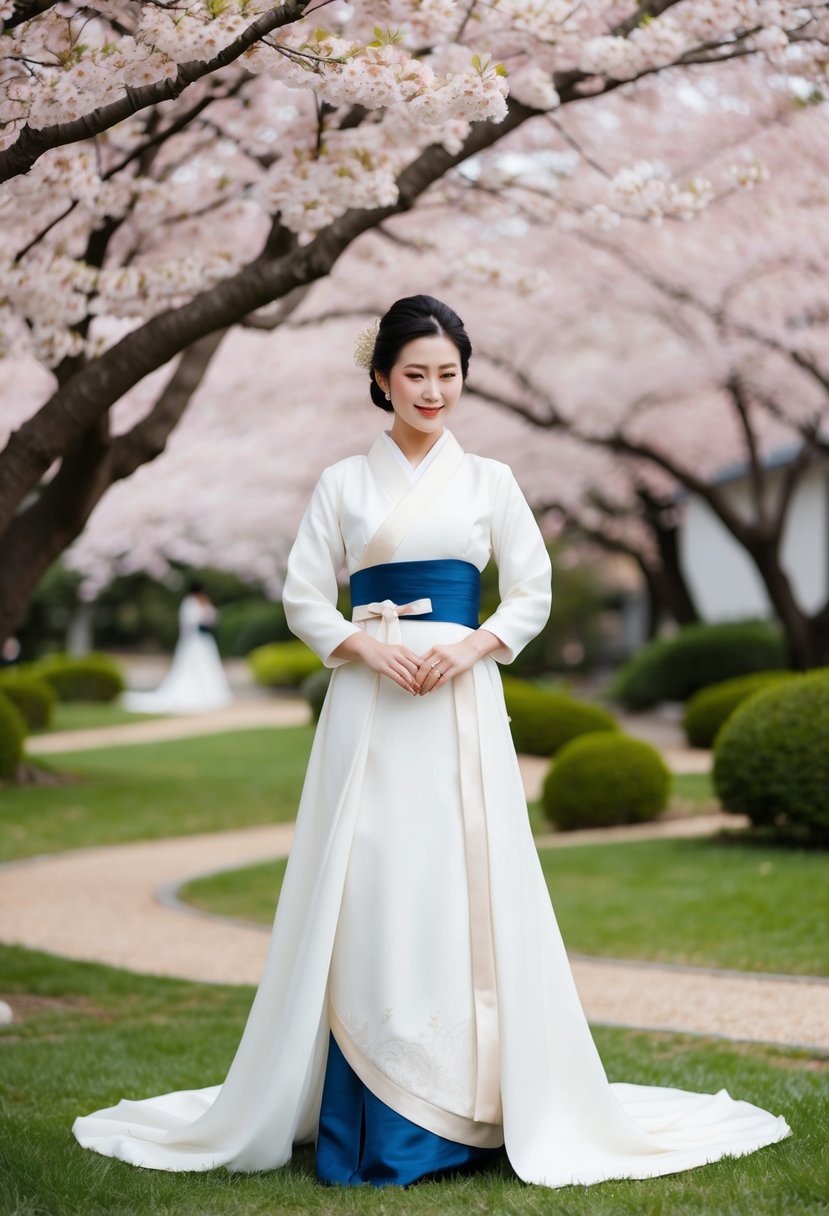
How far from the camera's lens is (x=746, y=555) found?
79.6 feet

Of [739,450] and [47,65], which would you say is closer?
[47,65]

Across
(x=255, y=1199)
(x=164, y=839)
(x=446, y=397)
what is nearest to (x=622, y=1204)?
(x=255, y=1199)

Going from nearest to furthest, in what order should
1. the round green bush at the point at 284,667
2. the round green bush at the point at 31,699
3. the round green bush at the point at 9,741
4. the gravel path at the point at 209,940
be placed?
the gravel path at the point at 209,940, the round green bush at the point at 9,741, the round green bush at the point at 31,699, the round green bush at the point at 284,667

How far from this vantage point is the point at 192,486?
67.4 ft

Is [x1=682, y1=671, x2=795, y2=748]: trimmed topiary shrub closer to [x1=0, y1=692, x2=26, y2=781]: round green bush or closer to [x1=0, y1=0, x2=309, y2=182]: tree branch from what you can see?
[x1=0, y1=692, x2=26, y2=781]: round green bush

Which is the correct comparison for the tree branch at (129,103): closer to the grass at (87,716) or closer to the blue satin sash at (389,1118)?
the blue satin sash at (389,1118)

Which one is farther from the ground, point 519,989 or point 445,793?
point 445,793

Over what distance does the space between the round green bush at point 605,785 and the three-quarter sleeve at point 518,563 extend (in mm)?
7456

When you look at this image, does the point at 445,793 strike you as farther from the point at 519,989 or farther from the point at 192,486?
the point at 192,486

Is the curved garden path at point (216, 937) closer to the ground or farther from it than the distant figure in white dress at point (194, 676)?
farther from it

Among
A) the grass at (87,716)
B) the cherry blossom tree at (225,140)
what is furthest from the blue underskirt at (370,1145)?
the grass at (87,716)

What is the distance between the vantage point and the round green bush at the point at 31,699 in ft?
58.8

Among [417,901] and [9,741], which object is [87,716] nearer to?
[9,741]

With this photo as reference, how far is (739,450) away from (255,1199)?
16.7 metres
